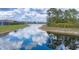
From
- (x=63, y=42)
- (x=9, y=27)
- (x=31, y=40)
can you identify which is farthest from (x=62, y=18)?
(x=9, y=27)

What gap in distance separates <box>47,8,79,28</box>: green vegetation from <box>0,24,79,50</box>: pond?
A: 107 millimetres

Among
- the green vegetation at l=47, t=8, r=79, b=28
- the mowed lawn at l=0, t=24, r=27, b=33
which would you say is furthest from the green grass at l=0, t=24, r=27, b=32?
the green vegetation at l=47, t=8, r=79, b=28

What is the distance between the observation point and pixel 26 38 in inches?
56.5

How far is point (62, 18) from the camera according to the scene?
1450mm

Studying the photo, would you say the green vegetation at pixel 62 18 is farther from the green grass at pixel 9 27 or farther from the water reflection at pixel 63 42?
the green grass at pixel 9 27

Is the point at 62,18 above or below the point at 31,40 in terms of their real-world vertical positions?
above

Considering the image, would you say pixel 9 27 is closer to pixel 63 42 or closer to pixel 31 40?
pixel 31 40

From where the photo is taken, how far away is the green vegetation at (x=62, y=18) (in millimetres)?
1442

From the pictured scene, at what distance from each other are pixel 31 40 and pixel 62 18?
0.35m

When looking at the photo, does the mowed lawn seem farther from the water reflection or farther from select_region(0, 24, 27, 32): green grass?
the water reflection

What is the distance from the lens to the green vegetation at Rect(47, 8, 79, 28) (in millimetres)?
1442
